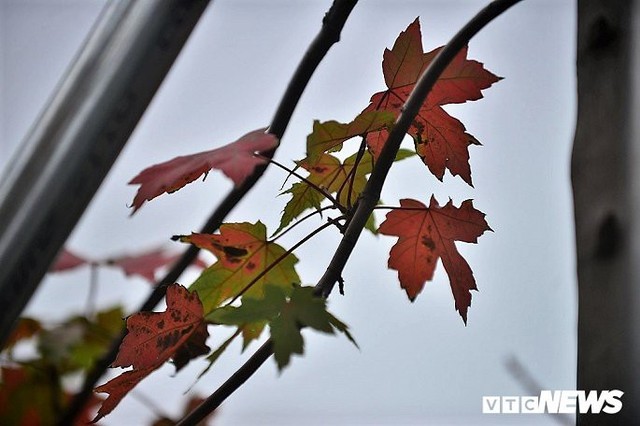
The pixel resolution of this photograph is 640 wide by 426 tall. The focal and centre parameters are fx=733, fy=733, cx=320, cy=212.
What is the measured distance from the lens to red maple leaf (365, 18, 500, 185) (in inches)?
12.1

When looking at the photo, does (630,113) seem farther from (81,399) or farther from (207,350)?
(81,399)

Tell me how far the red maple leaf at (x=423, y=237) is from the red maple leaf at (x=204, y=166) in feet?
0.26

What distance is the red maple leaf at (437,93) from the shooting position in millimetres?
307

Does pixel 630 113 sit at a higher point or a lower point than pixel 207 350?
higher

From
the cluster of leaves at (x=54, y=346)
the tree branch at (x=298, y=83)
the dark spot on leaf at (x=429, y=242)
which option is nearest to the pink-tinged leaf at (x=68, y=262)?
the cluster of leaves at (x=54, y=346)

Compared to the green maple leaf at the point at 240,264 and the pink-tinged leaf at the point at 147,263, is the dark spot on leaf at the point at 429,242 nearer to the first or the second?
the green maple leaf at the point at 240,264

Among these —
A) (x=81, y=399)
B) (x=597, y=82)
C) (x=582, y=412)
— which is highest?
(x=597, y=82)

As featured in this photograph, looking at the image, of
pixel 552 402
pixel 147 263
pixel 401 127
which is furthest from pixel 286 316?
pixel 147 263

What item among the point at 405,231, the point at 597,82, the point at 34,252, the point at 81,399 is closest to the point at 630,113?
the point at 597,82

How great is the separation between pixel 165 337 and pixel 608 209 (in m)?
0.17

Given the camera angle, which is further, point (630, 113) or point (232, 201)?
point (232, 201)

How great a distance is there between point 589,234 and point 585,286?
17 mm

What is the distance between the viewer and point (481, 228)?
12.0 inches

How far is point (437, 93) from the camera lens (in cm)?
31
